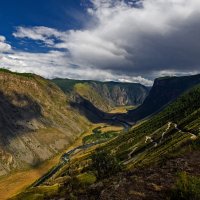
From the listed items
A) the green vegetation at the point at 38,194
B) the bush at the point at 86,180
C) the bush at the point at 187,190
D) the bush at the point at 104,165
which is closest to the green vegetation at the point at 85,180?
the bush at the point at 86,180

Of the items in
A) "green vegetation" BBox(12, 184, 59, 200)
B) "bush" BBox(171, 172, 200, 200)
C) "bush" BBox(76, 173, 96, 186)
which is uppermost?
"bush" BBox(171, 172, 200, 200)

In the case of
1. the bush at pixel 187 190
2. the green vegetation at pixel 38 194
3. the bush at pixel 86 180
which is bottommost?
the green vegetation at pixel 38 194

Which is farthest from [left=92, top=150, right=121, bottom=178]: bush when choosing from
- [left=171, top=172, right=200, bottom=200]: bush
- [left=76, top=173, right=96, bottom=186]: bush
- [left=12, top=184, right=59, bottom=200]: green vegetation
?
[left=171, top=172, right=200, bottom=200]: bush

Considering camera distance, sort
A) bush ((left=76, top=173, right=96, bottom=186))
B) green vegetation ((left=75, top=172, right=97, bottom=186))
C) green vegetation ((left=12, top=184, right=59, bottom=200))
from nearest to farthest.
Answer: green vegetation ((left=75, top=172, right=97, bottom=186)) < bush ((left=76, top=173, right=96, bottom=186)) < green vegetation ((left=12, top=184, right=59, bottom=200))

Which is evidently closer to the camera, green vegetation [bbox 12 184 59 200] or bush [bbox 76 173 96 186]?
bush [bbox 76 173 96 186]

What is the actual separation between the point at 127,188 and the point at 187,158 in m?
25.2

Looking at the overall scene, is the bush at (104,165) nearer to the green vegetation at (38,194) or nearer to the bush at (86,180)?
the bush at (86,180)

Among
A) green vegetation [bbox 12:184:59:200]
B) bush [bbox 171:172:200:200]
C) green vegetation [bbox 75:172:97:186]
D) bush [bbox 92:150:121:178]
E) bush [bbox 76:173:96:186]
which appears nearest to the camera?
bush [bbox 171:172:200:200]

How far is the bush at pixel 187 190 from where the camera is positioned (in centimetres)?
4714

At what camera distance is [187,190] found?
48.4m

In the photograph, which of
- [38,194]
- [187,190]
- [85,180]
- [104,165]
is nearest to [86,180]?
[85,180]

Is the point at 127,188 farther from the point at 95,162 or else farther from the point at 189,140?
the point at 189,140

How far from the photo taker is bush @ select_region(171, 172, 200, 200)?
47.1 meters

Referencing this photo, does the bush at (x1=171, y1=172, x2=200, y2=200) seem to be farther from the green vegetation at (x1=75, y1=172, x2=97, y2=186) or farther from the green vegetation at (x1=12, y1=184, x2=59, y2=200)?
the green vegetation at (x1=12, y1=184, x2=59, y2=200)
